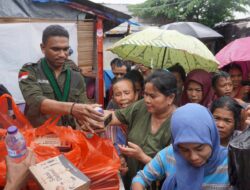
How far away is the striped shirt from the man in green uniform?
0.82m

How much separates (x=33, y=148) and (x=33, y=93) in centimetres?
68

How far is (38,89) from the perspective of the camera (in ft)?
7.89

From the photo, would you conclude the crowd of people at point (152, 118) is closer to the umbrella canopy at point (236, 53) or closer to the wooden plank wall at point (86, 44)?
the umbrella canopy at point (236, 53)

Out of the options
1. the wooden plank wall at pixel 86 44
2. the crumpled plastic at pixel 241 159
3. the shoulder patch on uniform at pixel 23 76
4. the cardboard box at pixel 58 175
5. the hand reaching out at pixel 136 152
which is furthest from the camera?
the wooden plank wall at pixel 86 44

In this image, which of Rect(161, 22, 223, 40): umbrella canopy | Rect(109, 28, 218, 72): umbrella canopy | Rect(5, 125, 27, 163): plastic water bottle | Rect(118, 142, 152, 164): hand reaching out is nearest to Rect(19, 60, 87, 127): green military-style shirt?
Rect(118, 142, 152, 164): hand reaching out

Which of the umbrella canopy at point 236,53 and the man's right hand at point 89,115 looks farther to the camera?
the umbrella canopy at point 236,53

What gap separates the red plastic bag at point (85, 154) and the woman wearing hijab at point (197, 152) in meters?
0.40

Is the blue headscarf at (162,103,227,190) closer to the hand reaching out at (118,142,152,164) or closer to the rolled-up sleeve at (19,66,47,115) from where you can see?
the hand reaching out at (118,142,152,164)

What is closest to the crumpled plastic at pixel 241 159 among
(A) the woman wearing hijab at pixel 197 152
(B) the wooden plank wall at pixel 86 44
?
(A) the woman wearing hijab at pixel 197 152

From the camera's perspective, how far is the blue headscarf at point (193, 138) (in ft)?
5.29

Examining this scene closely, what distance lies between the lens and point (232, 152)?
4.66ft

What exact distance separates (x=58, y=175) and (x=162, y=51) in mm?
2730

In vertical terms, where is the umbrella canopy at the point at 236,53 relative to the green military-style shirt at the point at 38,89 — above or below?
above

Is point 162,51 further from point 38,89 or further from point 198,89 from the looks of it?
point 38,89
